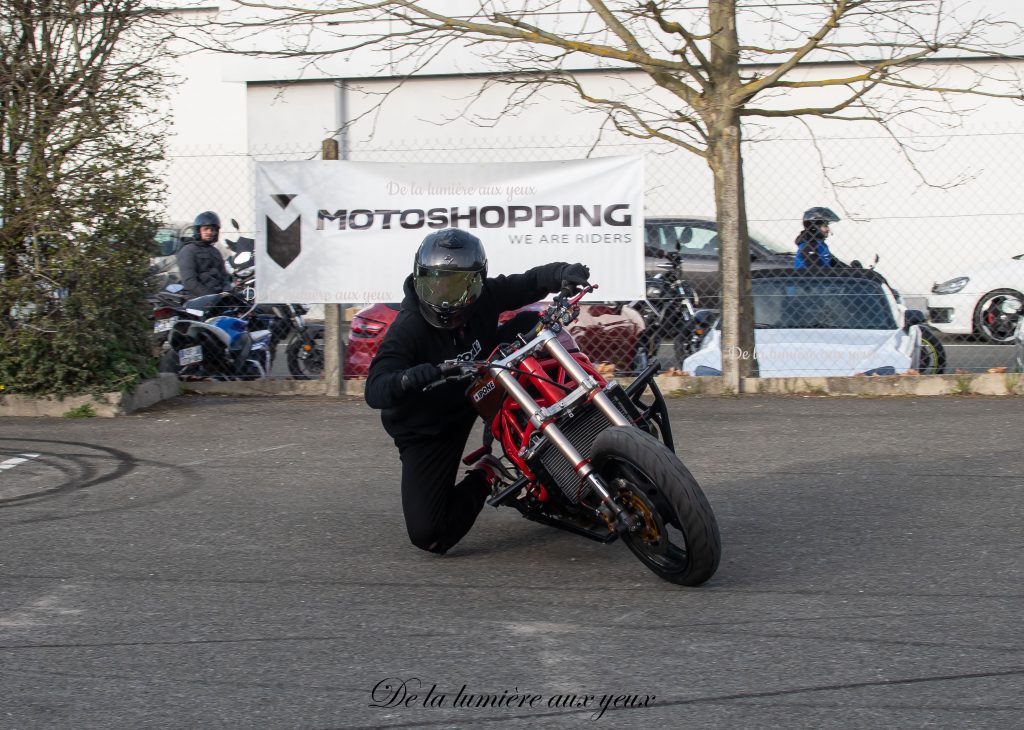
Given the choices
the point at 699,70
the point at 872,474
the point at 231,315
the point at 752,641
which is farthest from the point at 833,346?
the point at 752,641

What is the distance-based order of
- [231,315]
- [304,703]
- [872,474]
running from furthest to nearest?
[231,315] < [872,474] < [304,703]

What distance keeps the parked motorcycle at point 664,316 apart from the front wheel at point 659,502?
529cm

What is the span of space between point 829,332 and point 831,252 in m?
4.89

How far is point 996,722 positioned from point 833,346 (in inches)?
279

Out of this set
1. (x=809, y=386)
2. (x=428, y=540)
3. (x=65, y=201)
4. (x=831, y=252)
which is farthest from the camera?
(x=831, y=252)

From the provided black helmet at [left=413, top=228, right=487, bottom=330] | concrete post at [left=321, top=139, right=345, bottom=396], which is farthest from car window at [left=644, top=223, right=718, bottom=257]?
black helmet at [left=413, top=228, right=487, bottom=330]

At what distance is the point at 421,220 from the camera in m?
10.2

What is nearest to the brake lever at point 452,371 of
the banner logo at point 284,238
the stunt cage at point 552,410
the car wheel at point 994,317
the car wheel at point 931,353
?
the stunt cage at point 552,410

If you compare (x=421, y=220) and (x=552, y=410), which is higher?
(x=421, y=220)

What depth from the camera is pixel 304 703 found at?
400 cm

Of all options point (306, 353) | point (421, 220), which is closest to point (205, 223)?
point (306, 353)

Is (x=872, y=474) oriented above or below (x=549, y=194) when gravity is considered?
below

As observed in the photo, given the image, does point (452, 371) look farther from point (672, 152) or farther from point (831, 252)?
point (831, 252)

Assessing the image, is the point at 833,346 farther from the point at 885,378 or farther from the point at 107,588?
the point at 107,588
